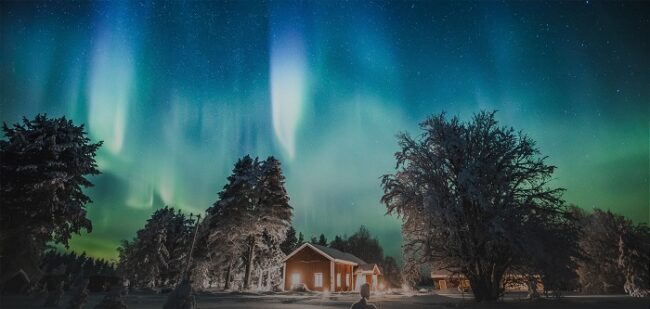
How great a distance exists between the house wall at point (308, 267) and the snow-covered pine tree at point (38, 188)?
26785 mm

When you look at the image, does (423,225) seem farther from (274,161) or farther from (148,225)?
(148,225)

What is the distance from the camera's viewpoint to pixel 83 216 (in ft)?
79.2

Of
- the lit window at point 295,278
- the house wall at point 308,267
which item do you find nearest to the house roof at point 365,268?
the house wall at point 308,267

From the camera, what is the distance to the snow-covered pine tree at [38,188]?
21812 mm

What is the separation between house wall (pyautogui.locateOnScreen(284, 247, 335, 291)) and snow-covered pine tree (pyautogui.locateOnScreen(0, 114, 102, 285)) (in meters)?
26.8

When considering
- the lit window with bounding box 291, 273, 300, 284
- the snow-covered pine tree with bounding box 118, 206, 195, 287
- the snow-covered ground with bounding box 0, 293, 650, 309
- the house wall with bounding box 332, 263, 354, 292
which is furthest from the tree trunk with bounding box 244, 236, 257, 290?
the snow-covered pine tree with bounding box 118, 206, 195, 287

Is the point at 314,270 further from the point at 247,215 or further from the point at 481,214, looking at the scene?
the point at 481,214

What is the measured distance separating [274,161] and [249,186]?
486cm

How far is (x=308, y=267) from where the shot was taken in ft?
Result: 150

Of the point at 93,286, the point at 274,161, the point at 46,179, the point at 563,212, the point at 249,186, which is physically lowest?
the point at 93,286

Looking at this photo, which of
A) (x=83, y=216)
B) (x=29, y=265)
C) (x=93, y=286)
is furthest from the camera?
(x=93, y=286)

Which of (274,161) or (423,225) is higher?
(274,161)

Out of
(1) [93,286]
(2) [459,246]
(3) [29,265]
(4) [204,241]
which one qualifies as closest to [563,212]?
(2) [459,246]

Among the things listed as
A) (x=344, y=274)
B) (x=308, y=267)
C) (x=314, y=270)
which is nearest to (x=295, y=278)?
(x=308, y=267)
